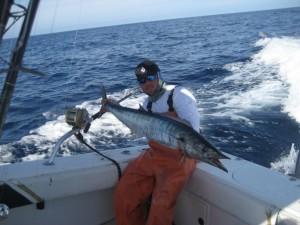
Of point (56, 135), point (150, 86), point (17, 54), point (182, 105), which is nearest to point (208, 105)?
point (56, 135)

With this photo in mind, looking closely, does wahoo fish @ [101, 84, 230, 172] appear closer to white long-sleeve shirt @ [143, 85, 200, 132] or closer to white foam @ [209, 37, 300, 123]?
white long-sleeve shirt @ [143, 85, 200, 132]

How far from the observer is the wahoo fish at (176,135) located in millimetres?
2332

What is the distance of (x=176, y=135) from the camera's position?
246cm

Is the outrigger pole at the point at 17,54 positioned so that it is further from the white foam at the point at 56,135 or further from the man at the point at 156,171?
the white foam at the point at 56,135

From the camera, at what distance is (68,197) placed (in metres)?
3.43

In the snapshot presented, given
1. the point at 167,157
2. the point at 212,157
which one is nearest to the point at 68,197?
the point at 167,157

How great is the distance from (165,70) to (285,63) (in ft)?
18.8

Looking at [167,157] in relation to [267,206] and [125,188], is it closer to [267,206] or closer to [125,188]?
[125,188]

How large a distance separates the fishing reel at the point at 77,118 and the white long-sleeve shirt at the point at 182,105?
2.17 feet

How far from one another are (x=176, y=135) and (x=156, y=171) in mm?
922

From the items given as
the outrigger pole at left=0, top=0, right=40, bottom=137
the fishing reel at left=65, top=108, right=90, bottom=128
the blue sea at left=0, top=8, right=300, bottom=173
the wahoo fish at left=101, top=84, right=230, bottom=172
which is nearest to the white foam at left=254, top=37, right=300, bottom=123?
the blue sea at left=0, top=8, right=300, bottom=173

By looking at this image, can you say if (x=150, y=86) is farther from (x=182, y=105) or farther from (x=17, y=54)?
(x=17, y=54)

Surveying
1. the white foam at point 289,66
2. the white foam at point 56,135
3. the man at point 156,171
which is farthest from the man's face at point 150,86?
the white foam at point 289,66

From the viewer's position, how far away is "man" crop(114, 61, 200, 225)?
3.13m
